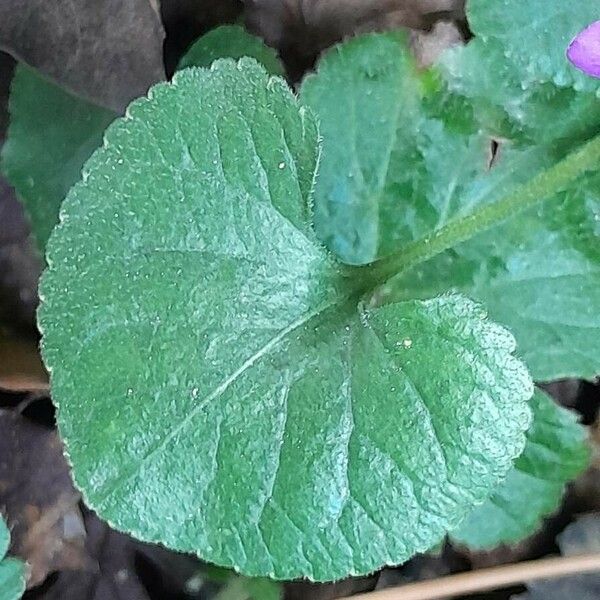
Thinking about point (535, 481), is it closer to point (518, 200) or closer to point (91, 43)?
point (518, 200)

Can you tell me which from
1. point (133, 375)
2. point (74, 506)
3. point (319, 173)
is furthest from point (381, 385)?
point (74, 506)

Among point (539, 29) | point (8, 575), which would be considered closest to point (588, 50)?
point (539, 29)

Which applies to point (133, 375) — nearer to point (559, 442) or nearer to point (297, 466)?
point (297, 466)

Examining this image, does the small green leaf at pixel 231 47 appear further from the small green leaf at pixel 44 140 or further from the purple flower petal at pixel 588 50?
the purple flower petal at pixel 588 50

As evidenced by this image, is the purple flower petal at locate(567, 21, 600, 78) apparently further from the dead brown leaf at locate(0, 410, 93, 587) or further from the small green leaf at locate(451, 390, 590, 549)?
the dead brown leaf at locate(0, 410, 93, 587)

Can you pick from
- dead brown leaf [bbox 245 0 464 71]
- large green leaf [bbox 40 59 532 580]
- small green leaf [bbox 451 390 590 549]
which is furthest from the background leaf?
small green leaf [bbox 451 390 590 549]

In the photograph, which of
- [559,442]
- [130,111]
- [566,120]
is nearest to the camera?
[130,111]

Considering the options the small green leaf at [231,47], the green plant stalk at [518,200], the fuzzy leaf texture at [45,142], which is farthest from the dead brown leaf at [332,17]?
the green plant stalk at [518,200]
